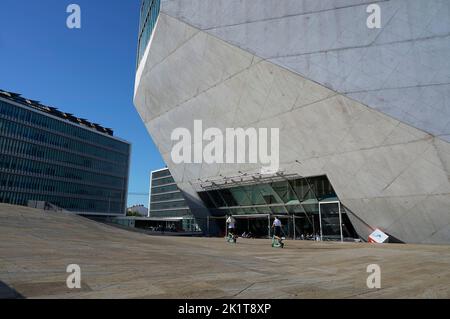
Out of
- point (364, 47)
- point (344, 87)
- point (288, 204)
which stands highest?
point (364, 47)

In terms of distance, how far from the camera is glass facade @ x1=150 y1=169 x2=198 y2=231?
340ft

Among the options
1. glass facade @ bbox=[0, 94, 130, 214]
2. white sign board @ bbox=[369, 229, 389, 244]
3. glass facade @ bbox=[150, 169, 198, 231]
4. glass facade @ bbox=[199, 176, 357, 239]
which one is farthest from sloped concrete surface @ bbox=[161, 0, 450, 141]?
glass facade @ bbox=[150, 169, 198, 231]

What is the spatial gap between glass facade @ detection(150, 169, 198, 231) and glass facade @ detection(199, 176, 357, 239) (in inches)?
2751

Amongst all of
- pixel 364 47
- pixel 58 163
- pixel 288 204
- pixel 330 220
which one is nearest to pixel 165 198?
pixel 58 163

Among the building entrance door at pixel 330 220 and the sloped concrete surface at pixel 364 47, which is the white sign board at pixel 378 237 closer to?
the building entrance door at pixel 330 220

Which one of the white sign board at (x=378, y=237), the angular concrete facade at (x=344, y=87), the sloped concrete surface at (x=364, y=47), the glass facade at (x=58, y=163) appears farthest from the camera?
the glass facade at (x=58, y=163)

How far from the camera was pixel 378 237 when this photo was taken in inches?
719

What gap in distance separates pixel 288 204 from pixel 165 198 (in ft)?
302

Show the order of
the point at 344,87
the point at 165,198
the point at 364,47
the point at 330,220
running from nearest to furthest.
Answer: the point at 364,47 < the point at 344,87 < the point at 330,220 < the point at 165,198

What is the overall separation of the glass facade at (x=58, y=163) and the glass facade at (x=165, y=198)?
16.9 metres

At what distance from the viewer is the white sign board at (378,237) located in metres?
18.0

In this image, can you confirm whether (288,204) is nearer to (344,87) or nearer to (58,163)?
(344,87)

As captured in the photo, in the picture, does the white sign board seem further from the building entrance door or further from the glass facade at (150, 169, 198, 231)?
the glass facade at (150, 169, 198, 231)

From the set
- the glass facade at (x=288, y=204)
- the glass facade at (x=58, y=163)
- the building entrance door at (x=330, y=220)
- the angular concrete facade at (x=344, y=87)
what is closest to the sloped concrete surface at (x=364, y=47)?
the angular concrete facade at (x=344, y=87)
